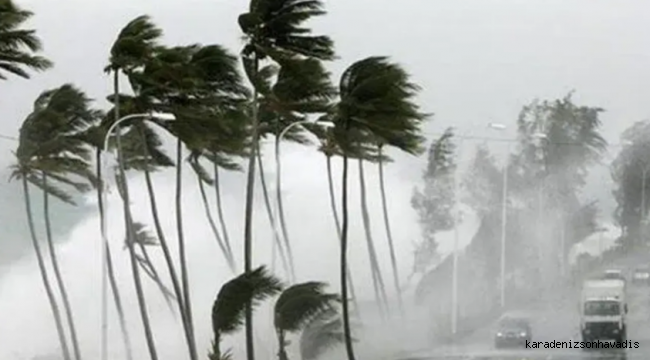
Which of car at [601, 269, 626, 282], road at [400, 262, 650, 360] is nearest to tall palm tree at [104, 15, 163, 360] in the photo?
road at [400, 262, 650, 360]

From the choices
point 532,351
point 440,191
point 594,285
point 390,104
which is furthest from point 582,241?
point 390,104

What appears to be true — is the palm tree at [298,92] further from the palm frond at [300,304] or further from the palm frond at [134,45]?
the palm frond at [300,304]

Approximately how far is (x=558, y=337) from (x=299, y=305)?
1469 cm

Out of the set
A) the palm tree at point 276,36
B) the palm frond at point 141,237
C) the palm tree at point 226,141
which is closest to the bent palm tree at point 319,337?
the palm tree at point 276,36

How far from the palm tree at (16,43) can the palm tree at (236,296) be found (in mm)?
5708

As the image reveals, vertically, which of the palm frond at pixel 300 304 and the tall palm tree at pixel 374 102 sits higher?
the tall palm tree at pixel 374 102

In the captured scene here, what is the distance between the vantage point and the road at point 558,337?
3341 centimetres

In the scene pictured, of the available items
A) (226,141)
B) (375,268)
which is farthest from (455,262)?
(226,141)

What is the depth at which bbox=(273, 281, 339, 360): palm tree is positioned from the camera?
25.9m

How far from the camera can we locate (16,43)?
2533cm

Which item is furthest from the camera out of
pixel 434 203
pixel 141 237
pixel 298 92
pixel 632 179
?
pixel 632 179

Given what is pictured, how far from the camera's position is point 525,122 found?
197ft

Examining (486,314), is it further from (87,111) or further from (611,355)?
(87,111)

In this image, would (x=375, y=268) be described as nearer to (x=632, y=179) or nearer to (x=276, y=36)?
(x=632, y=179)
